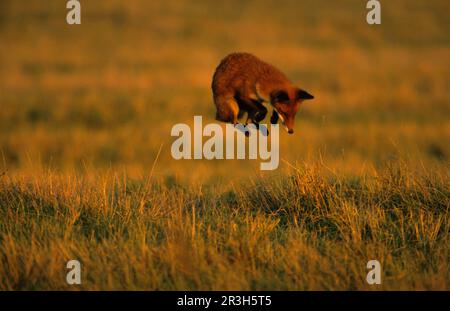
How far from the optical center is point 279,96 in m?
6.86

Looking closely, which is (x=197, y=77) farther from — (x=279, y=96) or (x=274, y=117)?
(x=279, y=96)

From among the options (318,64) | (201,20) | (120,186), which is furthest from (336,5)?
(120,186)

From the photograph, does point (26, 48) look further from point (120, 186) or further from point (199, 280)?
point (199, 280)

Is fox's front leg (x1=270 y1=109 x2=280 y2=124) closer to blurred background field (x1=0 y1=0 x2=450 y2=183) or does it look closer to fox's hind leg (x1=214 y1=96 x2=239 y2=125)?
fox's hind leg (x1=214 y1=96 x2=239 y2=125)

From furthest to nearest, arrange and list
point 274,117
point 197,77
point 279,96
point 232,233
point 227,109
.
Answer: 1. point 197,77
2. point 274,117
3. point 227,109
4. point 279,96
5. point 232,233

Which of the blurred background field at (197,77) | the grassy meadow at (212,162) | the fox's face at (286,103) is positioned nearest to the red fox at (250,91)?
the fox's face at (286,103)

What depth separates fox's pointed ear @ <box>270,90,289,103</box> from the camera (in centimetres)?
687

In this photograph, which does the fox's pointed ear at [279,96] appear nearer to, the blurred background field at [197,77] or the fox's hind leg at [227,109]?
the fox's hind leg at [227,109]

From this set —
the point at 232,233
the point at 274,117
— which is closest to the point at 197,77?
the point at 274,117

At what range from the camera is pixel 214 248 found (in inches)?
250

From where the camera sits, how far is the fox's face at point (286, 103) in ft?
22.6

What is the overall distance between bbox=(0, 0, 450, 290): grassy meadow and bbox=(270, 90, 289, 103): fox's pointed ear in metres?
0.55

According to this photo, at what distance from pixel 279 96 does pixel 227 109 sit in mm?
549

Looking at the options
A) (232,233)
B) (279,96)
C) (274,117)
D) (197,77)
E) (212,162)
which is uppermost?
(197,77)
